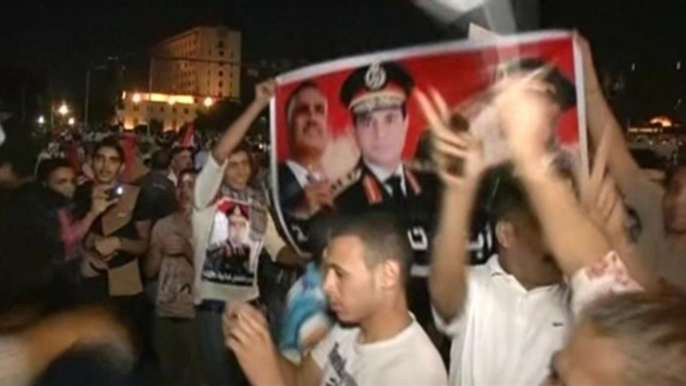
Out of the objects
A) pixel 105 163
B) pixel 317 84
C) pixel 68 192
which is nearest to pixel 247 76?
pixel 317 84

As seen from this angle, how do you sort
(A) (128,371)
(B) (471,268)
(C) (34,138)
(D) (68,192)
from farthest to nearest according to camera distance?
(D) (68,192)
(C) (34,138)
(B) (471,268)
(A) (128,371)

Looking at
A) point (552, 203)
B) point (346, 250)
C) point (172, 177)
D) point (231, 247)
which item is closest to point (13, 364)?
point (346, 250)

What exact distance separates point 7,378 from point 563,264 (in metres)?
0.75

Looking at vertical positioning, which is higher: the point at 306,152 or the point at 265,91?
the point at 265,91

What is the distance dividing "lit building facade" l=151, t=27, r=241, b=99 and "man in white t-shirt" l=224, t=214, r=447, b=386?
2.66ft

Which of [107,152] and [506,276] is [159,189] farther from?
[506,276]

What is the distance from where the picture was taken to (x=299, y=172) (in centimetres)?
218

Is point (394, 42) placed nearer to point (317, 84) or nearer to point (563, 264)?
point (317, 84)

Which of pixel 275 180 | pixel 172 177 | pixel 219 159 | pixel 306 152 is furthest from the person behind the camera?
pixel 172 177

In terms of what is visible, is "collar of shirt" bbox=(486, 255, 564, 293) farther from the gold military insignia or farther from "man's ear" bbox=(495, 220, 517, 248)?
the gold military insignia

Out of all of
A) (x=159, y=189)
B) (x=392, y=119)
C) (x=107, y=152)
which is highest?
(x=392, y=119)

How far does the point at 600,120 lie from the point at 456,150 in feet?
1.34

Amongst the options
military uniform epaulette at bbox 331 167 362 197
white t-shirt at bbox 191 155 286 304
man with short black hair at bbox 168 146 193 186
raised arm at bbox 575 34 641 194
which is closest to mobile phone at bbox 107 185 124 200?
man with short black hair at bbox 168 146 193 186

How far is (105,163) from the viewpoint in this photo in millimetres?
3781
